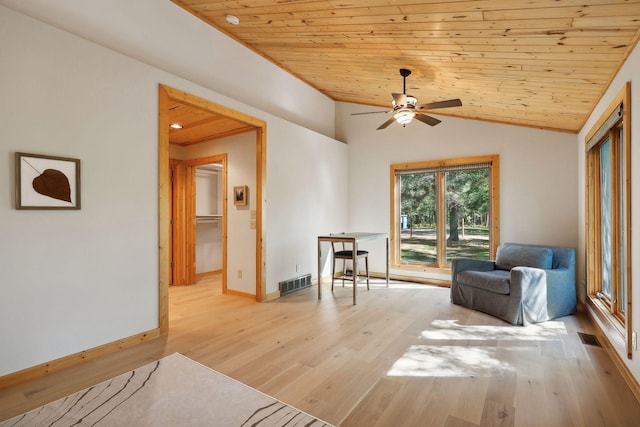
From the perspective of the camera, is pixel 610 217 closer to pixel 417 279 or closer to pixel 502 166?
pixel 502 166

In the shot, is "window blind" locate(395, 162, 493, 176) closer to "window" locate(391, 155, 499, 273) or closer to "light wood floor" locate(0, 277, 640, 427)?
"window" locate(391, 155, 499, 273)

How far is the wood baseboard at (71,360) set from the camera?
Result: 2287 millimetres

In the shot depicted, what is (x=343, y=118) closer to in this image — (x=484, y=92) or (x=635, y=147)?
(x=484, y=92)

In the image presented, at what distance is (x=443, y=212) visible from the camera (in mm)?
5383

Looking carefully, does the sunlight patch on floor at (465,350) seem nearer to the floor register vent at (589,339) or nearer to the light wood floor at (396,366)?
the light wood floor at (396,366)

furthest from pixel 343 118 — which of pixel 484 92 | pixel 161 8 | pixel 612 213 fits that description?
A: pixel 612 213

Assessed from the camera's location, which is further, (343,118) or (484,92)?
(343,118)

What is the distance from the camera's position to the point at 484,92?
3.67m

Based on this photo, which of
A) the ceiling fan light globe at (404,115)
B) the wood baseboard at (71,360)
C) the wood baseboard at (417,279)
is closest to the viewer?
the wood baseboard at (71,360)

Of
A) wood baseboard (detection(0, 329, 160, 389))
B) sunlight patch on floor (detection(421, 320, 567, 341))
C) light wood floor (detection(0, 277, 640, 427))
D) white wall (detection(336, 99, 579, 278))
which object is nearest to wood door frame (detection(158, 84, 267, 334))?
wood baseboard (detection(0, 329, 160, 389))

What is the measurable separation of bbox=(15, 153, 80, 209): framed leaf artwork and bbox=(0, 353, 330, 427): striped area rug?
1348mm

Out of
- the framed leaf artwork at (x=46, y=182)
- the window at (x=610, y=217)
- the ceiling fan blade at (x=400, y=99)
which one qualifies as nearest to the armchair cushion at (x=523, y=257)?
the window at (x=610, y=217)

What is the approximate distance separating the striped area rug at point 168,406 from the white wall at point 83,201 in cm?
61

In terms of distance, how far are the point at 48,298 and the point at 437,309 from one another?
3.78 m
